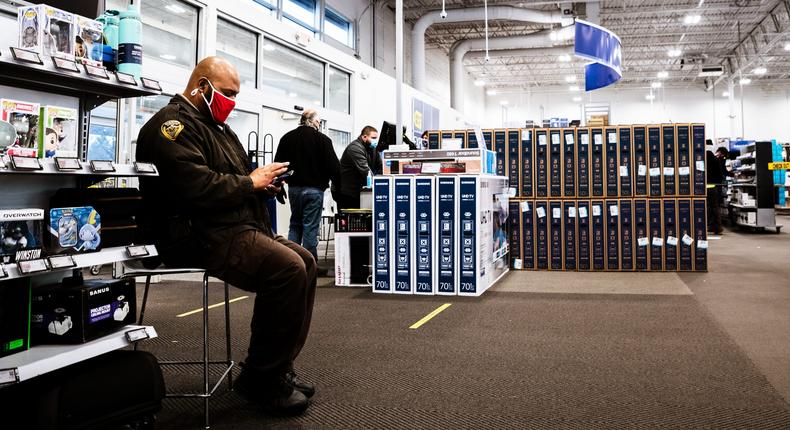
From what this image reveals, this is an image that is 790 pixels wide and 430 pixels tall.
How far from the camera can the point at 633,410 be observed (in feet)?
6.98

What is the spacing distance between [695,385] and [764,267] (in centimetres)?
460

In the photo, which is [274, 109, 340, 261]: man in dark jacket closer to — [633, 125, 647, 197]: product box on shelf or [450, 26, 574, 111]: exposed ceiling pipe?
[633, 125, 647, 197]: product box on shelf

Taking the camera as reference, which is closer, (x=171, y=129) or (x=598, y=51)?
(x=171, y=129)

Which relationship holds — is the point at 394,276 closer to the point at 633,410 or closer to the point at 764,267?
the point at 633,410

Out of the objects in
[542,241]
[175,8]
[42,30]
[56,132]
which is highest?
[175,8]

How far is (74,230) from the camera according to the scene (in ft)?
5.91

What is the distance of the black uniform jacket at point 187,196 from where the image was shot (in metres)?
2.04

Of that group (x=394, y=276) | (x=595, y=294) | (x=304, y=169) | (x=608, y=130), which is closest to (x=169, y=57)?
(x=304, y=169)

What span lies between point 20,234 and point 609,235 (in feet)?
18.6

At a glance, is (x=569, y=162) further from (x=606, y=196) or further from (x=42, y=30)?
(x=42, y=30)

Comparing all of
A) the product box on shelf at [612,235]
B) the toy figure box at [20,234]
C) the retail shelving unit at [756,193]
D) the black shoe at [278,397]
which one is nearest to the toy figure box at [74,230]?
the toy figure box at [20,234]

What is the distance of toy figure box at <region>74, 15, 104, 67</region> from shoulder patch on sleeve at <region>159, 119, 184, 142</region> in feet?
0.91

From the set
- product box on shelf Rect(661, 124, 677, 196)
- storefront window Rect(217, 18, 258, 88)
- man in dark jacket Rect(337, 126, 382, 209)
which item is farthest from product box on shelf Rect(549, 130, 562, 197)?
storefront window Rect(217, 18, 258, 88)

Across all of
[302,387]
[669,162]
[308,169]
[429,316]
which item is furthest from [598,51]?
[302,387]
